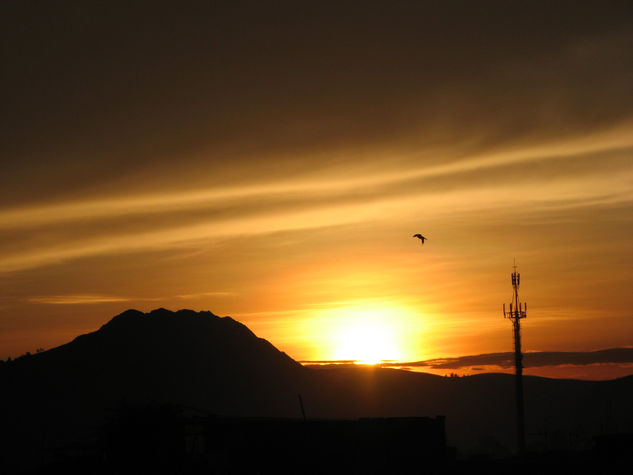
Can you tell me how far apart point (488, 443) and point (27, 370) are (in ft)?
379

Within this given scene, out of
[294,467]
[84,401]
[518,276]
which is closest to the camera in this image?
[294,467]

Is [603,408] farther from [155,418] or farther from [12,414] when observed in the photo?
[155,418]

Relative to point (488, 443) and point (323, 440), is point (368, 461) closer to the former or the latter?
point (323, 440)

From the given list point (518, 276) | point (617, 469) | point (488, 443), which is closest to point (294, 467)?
point (617, 469)

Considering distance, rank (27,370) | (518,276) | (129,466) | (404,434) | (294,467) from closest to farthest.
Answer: (129,466) < (294,467) < (404,434) < (518,276) < (27,370)

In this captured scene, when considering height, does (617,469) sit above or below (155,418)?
below

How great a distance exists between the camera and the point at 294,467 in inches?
1682

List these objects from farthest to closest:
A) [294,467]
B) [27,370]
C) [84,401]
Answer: [27,370] → [84,401] → [294,467]

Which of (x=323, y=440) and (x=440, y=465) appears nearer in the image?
(x=323, y=440)

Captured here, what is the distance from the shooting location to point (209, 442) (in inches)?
1662

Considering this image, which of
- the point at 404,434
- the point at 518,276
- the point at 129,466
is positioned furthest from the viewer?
the point at 518,276

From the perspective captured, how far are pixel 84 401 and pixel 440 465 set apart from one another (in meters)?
154

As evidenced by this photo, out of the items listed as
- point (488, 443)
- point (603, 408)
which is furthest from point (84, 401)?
point (603, 408)

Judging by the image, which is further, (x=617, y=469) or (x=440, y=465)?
(x=440, y=465)
